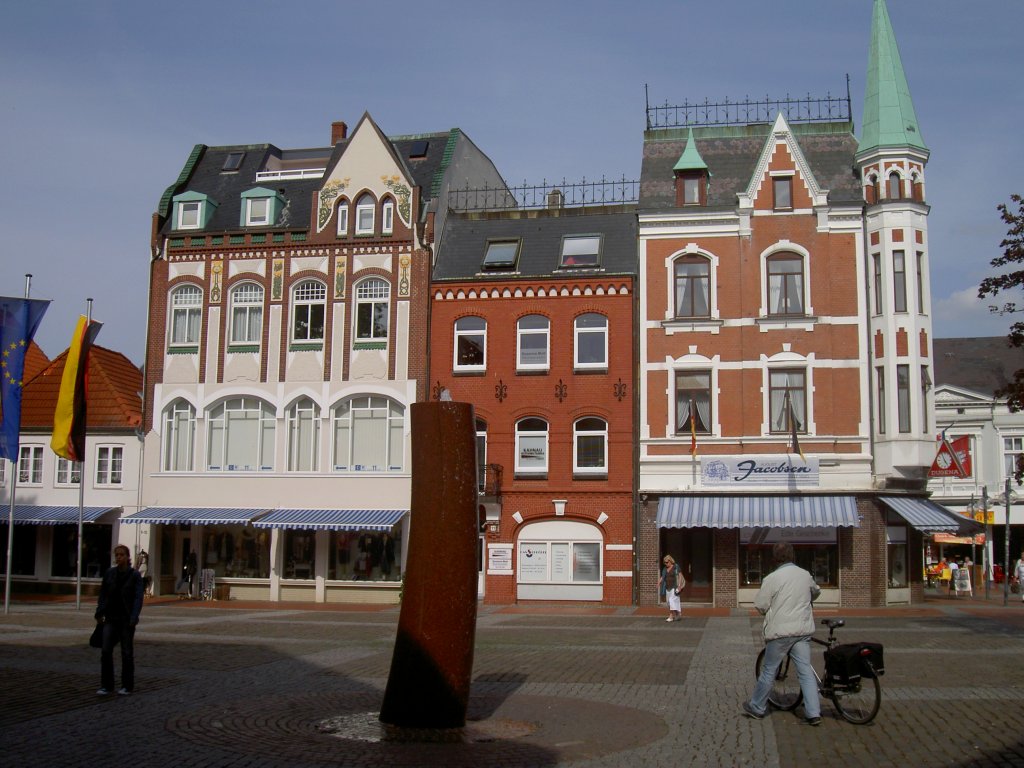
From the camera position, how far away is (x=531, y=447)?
34.8 meters

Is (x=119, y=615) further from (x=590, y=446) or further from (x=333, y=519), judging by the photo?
(x=590, y=446)

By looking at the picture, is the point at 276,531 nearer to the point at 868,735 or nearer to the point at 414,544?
the point at 414,544

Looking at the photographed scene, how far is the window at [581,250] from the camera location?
3591cm

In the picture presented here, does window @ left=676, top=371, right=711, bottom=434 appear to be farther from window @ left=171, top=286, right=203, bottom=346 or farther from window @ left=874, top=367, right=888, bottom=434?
window @ left=171, top=286, right=203, bottom=346

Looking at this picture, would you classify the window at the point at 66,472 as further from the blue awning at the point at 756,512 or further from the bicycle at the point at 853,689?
the bicycle at the point at 853,689

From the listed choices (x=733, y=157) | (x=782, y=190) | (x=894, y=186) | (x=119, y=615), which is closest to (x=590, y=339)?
(x=782, y=190)

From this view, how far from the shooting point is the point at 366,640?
22.5 meters

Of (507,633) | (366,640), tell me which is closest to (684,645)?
(507,633)

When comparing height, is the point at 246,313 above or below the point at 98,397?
above

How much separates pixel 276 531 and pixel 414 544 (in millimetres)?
24303

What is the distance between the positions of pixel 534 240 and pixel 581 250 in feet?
6.41

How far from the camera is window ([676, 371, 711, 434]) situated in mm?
33938

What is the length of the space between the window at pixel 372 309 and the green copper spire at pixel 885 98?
1630 centimetres

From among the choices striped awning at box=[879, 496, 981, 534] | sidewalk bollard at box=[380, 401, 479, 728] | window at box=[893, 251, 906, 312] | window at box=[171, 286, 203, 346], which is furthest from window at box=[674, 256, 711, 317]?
sidewalk bollard at box=[380, 401, 479, 728]
